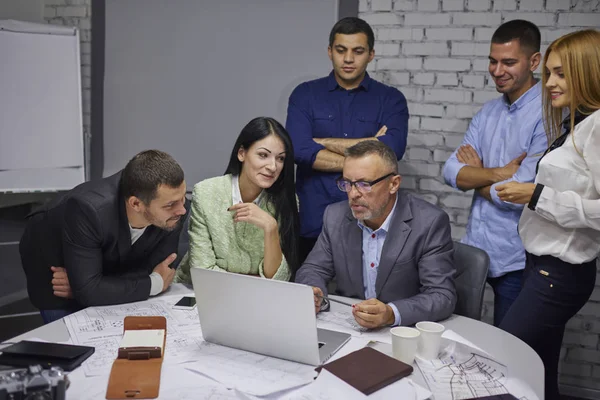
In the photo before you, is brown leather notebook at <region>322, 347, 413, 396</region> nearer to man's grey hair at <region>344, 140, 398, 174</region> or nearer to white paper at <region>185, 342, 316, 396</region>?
white paper at <region>185, 342, 316, 396</region>

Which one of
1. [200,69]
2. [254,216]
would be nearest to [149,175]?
[254,216]

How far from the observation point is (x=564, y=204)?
1.87 meters

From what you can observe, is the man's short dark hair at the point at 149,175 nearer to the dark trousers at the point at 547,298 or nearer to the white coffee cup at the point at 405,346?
the white coffee cup at the point at 405,346

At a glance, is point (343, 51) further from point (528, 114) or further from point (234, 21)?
point (234, 21)

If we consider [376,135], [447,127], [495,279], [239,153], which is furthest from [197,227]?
[447,127]

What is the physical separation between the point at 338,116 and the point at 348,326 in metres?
1.27

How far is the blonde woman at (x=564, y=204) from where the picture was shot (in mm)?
1873

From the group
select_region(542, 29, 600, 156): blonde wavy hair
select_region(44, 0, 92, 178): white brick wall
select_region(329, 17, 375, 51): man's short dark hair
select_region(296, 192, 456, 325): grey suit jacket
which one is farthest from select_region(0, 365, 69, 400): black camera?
select_region(44, 0, 92, 178): white brick wall

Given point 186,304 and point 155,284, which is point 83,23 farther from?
point 186,304

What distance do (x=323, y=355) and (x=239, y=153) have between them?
1.18 meters

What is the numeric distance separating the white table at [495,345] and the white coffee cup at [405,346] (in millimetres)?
39

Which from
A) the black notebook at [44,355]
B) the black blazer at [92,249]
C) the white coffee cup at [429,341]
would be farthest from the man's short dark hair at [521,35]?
the black notebook at [44,355]

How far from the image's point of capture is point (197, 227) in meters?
2.38

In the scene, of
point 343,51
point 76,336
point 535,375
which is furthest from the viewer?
point 343,51
